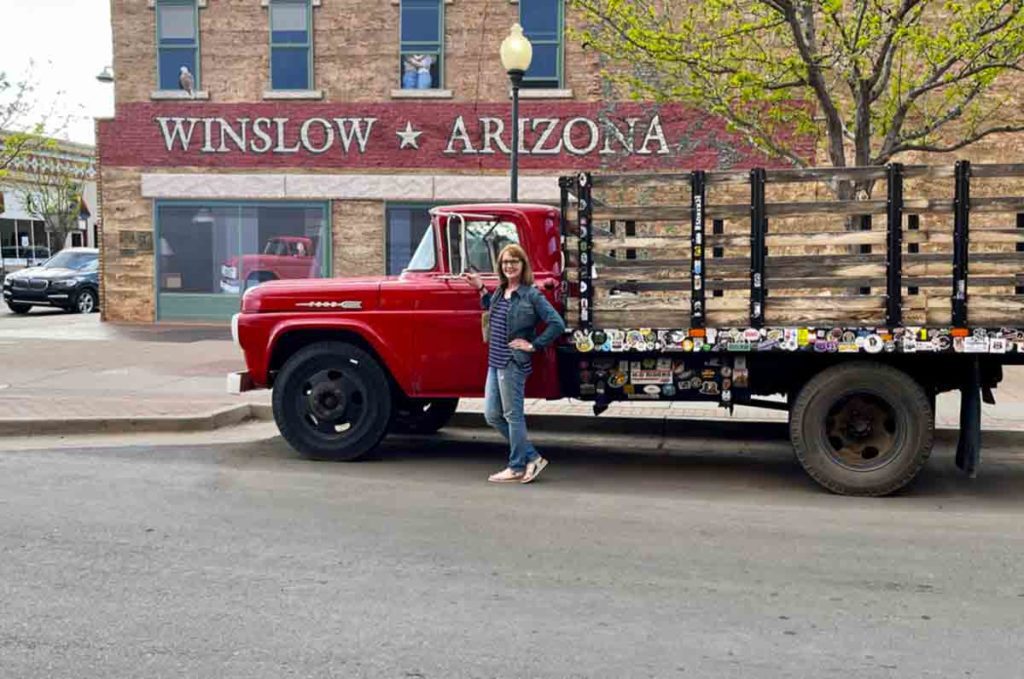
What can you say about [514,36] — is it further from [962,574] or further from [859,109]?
[962,574]

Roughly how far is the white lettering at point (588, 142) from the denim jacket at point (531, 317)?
11.6 m

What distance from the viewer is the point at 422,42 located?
1875cm

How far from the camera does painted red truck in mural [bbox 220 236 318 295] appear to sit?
63.7 ft

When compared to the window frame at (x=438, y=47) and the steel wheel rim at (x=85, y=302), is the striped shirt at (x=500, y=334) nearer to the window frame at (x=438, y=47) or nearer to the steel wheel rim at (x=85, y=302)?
the window frame at (x=438, y=47)

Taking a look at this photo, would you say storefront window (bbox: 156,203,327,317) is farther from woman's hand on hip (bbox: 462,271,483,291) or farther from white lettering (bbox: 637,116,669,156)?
woman's hand on hip (bbox: 462,271,483,291)

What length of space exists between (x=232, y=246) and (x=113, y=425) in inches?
437

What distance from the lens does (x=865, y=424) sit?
713 centimetres

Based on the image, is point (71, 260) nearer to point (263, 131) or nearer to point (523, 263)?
point (263, 131)

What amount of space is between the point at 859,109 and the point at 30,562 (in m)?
8.52

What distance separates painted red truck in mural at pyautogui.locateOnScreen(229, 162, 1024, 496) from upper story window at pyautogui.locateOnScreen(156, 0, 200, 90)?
1301 cm

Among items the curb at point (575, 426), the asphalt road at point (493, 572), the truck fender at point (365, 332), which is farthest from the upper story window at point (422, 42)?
the asphalt road at point (493, 572)

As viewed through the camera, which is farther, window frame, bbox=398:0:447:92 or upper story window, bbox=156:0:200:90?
upper story window, bbox=156:0:200:90

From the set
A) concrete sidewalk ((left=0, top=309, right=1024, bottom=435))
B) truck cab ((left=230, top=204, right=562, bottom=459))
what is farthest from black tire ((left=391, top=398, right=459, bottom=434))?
truck cab ((left=230, top=204, right=562, bottom=459))

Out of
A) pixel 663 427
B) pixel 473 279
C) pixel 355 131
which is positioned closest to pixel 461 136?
pixel 355 131
